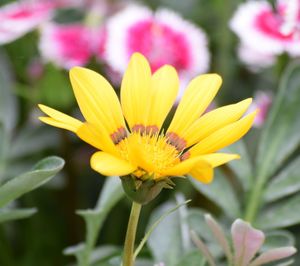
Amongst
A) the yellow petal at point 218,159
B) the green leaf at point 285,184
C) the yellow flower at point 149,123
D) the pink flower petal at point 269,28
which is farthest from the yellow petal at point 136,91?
the pink flower petal at point 269,28

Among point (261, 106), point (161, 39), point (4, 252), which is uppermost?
point (161, 39)

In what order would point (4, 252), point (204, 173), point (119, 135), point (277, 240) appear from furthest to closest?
point (4, 252) → point (277, 240) → point (119, 135) → point (204, 173)

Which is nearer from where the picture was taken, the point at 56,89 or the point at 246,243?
the point at 246,243

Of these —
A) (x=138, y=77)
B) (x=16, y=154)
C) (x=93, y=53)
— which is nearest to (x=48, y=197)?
(x=16, y=154)

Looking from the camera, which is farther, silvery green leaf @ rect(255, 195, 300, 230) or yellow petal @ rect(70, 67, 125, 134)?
silvery green leaf @ rect(255, 195, 300, 230)

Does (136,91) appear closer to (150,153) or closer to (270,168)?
(150,153)

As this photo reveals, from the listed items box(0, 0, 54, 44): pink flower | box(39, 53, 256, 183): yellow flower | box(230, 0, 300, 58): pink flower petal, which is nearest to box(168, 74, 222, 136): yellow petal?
box(39, 53, 256, 183): yellow flower

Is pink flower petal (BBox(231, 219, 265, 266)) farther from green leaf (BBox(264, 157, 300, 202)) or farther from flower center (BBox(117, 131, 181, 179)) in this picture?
green leaf (BBox(264, 157, 300, 202))

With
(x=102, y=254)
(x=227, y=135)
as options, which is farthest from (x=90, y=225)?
(x=227, y=135)
